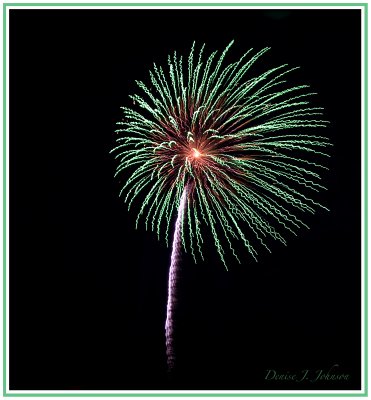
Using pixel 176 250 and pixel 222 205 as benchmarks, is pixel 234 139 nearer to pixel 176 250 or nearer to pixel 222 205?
pixel 222 205

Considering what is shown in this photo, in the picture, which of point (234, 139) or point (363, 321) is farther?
point (234, 139)

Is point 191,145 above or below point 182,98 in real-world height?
below

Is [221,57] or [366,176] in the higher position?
[221,57]

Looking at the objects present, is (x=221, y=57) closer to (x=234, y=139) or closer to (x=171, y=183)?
(x=234, y=139)

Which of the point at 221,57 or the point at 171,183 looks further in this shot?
the point at 171,183

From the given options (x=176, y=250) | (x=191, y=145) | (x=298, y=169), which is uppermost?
(x=191, y=145)
